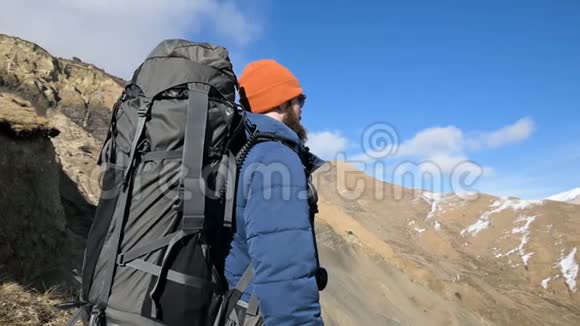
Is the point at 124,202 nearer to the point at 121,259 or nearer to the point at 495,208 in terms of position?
the point at 121,259

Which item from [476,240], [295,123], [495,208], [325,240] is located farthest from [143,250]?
[495,208]

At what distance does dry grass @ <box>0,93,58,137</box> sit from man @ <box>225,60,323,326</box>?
5.41 m

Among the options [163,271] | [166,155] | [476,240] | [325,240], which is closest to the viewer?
[163,271]

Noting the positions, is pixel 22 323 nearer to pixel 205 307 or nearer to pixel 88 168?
pixel 205 307

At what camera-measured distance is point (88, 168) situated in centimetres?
1090

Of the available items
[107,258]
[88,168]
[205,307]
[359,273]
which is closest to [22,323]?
[107,258]

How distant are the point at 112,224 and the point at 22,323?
2680mm

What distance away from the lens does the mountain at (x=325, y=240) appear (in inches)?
231

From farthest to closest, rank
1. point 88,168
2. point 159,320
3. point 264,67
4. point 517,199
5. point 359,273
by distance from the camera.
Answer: point 517,199 → point 359,273 → point 88,168 → point 264,67 → point 159,320

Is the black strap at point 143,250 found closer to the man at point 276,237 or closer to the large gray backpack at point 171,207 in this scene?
the large gray backpack at point 171,207

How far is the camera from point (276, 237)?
163 centimetres

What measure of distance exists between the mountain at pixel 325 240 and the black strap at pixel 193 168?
2998mm

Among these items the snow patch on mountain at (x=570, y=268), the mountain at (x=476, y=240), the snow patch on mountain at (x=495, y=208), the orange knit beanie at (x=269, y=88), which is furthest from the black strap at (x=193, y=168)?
the snow patch on mountain at (x=495, y=208)

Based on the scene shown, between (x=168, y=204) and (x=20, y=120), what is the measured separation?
5.66m
